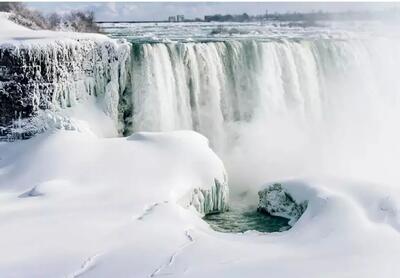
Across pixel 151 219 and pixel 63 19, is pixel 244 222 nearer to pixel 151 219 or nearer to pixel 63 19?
pixel 151 219

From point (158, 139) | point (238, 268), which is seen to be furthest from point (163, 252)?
point (158, 139)

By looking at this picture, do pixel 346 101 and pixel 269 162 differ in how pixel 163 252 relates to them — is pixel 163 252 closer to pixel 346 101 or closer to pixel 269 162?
pixel 269 162

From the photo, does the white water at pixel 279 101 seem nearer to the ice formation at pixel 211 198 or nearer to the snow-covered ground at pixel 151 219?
the ice formation at pixel 211 198

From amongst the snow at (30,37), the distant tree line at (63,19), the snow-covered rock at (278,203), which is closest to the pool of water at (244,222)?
the snow-covered rock at (278,203)

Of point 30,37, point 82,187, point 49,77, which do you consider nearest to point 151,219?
point 82,187

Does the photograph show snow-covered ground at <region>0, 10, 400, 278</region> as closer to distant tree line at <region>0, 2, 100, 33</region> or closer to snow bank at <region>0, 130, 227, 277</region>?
snow bank at <region>0, 130, 227, 277</region>

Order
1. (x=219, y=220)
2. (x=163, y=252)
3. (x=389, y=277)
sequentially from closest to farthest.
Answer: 1. (x=389, y=277)
2. (x=163, y=252)
3. (x=219, y=220)
